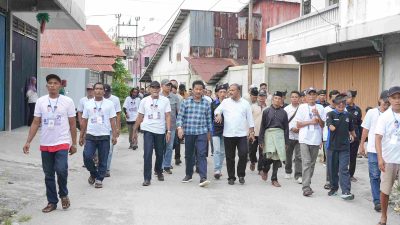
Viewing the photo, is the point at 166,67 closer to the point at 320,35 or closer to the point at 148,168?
the point at 320,35

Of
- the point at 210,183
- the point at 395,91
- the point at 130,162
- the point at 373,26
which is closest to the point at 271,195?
the point at 210,183

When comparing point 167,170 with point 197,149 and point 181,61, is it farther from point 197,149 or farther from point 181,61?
point 181,61

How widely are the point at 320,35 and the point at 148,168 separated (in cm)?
959

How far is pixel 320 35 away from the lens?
672 inches

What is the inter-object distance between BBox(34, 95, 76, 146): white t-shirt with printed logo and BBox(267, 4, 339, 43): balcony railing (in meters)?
10.8

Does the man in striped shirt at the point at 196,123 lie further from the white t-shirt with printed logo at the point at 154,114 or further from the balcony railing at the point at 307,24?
the balcony railing at the point at 307,24

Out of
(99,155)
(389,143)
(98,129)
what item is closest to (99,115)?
(98,129)

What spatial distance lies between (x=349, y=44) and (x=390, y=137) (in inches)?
421

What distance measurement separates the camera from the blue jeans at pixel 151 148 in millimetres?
9398

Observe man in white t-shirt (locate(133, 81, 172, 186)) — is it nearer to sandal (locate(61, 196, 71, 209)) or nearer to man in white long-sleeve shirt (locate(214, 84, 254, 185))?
man in white long-sleeve shirt (locate(214, 84, 254, 185))

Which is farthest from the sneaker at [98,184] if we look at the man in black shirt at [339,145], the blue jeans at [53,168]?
the man in black shirt at [339,145]

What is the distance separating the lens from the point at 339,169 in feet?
28.3

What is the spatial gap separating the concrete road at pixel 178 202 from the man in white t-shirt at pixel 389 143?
77 centimetres

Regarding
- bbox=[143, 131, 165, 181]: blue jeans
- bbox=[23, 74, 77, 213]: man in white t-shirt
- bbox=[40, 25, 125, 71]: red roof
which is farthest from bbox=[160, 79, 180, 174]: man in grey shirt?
bbox=[40, 25, 125, 71]: red roof
